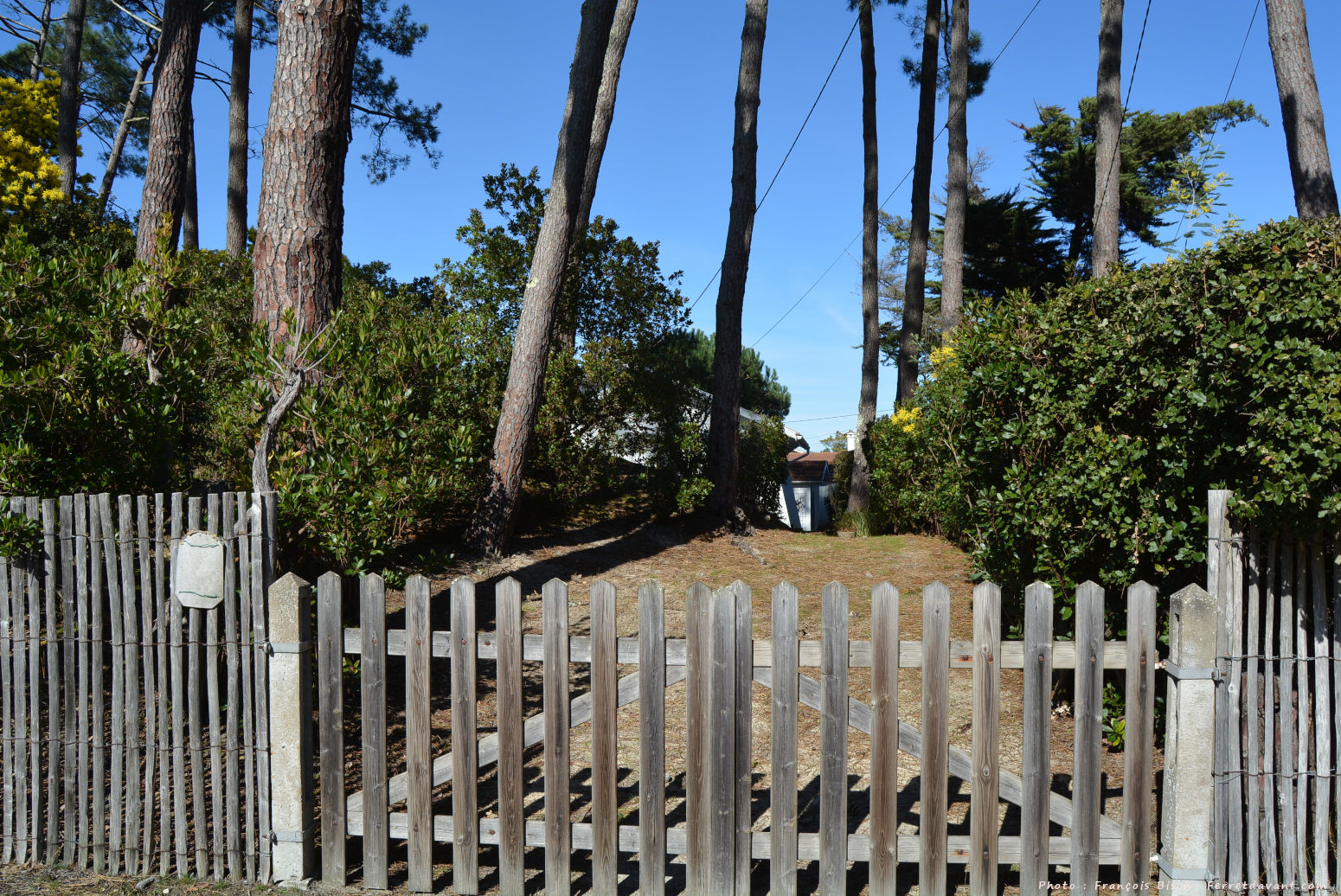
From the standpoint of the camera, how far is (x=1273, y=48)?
27.3ft

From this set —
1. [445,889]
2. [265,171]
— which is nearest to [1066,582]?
[445,889]

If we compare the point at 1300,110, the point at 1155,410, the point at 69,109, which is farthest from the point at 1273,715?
the point at 69,109

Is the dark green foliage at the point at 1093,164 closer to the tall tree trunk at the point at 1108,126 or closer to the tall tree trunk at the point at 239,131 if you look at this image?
the tall tree trunk at the point at 1108,126

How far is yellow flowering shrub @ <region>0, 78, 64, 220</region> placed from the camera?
16.0 metres

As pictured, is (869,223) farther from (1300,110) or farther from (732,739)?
(732,739)

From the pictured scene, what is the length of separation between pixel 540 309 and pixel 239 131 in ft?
35.9

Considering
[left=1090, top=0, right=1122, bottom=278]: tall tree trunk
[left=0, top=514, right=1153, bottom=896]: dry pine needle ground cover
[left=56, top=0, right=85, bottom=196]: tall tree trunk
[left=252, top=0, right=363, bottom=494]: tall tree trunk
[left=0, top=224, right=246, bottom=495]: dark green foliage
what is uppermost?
[left=56, top=0, right=85, bottom=196]: tall tree trunk

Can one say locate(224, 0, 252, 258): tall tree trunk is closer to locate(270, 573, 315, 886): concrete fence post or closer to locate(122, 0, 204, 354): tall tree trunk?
locate(122, 0, 204, 354): tall tree trunk

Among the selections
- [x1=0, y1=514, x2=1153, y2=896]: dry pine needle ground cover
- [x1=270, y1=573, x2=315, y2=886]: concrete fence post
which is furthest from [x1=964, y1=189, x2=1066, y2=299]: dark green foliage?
[x1=270, y1=573, x2=315, y2=886]: concrete fence post

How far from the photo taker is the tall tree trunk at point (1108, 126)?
12.3 m

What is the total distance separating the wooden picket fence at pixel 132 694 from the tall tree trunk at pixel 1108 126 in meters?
12.1

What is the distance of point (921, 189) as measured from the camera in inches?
741

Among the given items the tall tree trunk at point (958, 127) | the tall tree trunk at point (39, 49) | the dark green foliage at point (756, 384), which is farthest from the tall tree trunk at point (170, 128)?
the dark green foliage at point (756, 384)

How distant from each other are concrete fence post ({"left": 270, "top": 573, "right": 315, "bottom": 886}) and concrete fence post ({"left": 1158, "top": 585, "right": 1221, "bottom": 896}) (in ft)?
12.0
